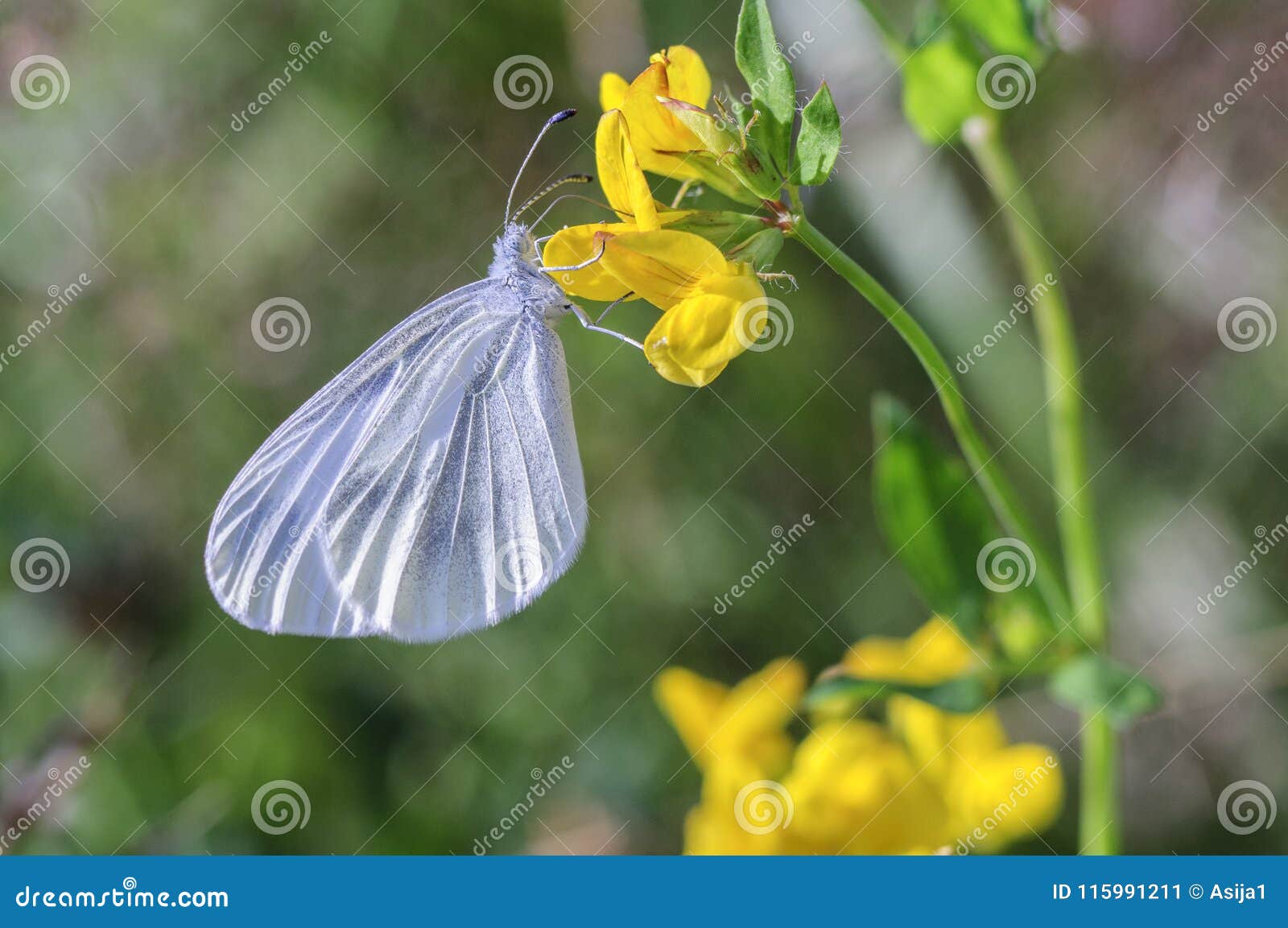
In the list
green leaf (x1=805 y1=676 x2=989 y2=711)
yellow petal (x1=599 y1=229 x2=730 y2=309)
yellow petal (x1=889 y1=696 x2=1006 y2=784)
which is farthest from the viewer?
yellow petal (x1=889 y1=696 x2=1006 y2=784)

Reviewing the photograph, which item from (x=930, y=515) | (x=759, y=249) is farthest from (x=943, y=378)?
(x=930, y=515)

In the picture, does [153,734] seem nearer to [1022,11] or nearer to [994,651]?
[994,651]

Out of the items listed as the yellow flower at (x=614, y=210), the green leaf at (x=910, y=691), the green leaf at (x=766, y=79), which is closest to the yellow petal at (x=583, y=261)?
the yellow flower at (x=614, y=210)

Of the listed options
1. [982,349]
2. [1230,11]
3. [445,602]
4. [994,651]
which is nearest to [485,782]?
[445,602]

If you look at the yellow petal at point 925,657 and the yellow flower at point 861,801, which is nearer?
the yellow flower at point 861,801

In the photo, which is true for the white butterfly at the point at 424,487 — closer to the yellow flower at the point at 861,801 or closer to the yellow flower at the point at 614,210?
the yellow flower at the point at 614,210

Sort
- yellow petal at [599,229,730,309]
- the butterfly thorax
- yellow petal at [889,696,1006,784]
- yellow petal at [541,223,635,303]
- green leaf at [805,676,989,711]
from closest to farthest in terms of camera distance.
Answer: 1. yellow petal at [599,229,730,309]
2. yellow petal at [541,223,635,303]
3. green leaf at [805,676,989,711]
4. the butterfly thorax
5. yellow petal at [889,696,1006,784]

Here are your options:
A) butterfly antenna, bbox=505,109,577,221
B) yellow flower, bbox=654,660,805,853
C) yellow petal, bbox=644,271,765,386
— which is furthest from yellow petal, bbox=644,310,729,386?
yellow flower, bbox=654,660,805,853

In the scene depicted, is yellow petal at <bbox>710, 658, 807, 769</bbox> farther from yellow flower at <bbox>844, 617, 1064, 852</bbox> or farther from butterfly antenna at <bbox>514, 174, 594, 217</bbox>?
butterfly antenna at <bbox>514, 174, 594, 217</bbox>

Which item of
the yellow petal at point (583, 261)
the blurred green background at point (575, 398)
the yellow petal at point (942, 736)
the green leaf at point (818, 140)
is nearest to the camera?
the green leaf at point (818, 140)
